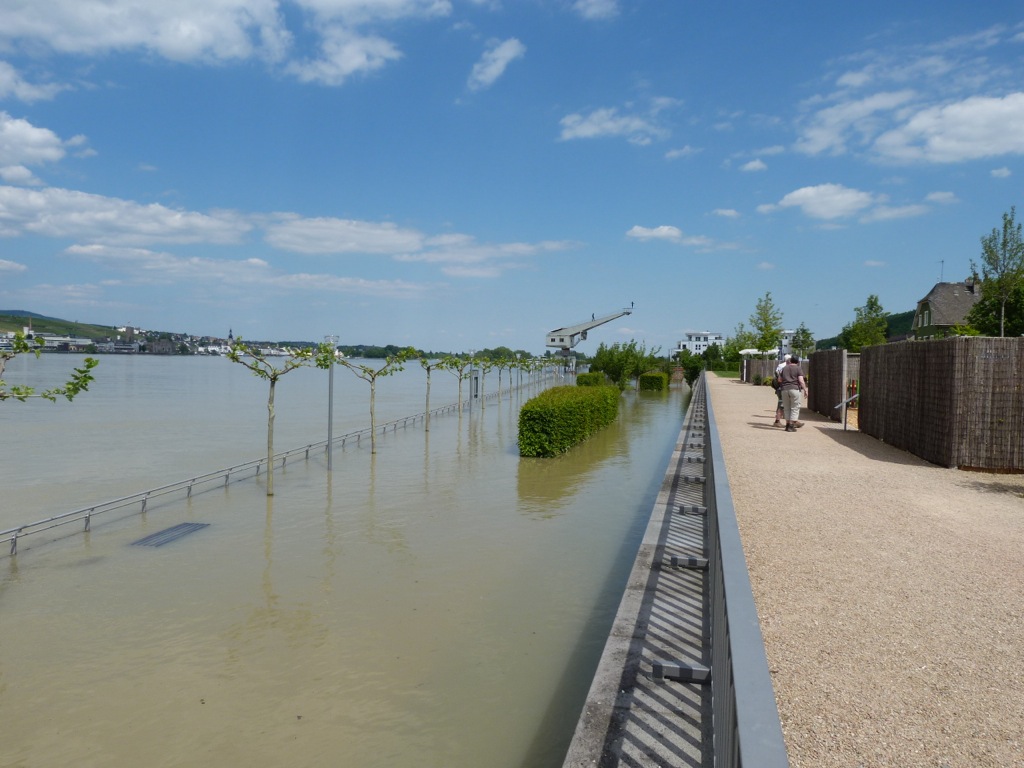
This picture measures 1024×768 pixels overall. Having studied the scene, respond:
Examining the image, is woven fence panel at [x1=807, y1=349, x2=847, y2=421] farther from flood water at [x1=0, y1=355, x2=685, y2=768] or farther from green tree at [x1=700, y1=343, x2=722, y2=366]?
green tree at [x1=700, y1=343, x2=722, y2=366]

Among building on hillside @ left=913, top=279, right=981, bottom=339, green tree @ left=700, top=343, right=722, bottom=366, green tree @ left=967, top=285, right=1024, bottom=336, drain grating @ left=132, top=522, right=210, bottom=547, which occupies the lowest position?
drain grating @ left=132, top=522, right=210, bottom=547

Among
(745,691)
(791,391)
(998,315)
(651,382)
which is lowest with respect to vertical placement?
(651,382)

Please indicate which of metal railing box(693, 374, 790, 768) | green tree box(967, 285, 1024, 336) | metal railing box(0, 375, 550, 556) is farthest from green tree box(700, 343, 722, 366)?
metal railing box(693, 374, 790, 768)

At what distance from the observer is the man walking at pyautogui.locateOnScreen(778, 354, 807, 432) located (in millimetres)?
14617

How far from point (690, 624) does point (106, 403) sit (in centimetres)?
4113

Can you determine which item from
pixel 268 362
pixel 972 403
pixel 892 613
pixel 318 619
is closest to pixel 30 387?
pixel 318 619

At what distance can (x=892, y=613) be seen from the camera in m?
4.50

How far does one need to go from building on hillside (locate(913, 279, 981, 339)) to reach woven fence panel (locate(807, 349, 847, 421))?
39.6 m

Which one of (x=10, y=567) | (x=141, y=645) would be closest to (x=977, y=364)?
(x=141, y=645)

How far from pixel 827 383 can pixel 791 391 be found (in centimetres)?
514

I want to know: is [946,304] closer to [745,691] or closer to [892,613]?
[892,613]

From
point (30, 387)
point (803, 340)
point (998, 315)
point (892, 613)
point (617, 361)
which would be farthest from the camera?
point (803, 340)

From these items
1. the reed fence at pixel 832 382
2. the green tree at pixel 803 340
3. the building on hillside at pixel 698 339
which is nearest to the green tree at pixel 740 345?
the green tree at pixel 803 340

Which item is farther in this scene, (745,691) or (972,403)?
(972,403)
